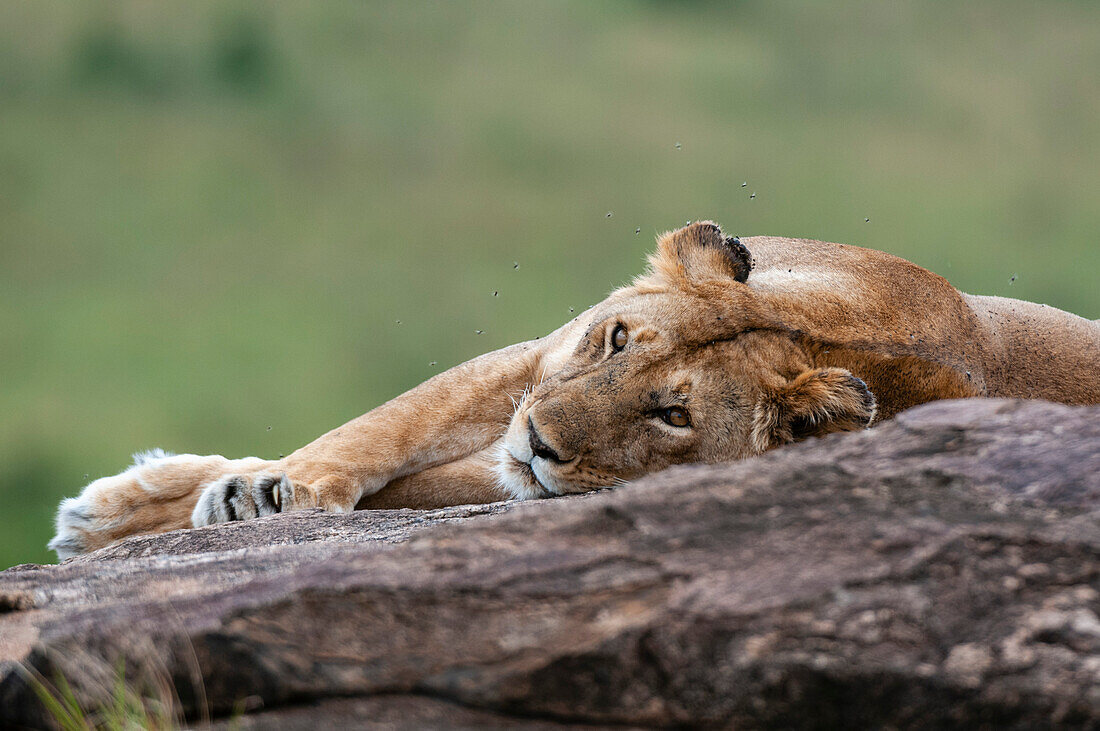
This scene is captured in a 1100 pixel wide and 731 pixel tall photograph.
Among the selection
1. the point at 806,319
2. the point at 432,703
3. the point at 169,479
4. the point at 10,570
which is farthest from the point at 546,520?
the point at 169,479

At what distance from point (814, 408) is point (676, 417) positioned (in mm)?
447

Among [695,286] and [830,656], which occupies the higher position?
[695,286]

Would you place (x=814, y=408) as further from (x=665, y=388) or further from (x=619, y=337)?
(x=619, y=337)

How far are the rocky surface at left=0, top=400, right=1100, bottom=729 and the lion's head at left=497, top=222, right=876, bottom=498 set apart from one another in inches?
56.2

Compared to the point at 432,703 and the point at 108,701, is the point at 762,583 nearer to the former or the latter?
the point at 432,703

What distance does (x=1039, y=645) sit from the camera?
5.16ft

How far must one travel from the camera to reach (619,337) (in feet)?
12.2

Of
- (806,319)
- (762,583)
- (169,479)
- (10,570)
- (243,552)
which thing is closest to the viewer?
(762,583)

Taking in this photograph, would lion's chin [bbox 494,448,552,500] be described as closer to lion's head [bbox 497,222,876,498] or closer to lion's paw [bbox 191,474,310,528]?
lion's head [bbox 497,222,876,498]

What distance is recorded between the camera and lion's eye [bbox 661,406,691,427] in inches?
137

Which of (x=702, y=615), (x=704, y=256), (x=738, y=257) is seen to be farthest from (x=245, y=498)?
(x=702, y=615)

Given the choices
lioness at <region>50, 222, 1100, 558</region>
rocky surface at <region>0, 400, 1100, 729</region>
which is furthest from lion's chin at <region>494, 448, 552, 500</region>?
rocky surface at <region>0, 400, 1100, 729</region>

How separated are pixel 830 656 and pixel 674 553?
318 mm

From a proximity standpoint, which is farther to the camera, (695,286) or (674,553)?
(695,286)
